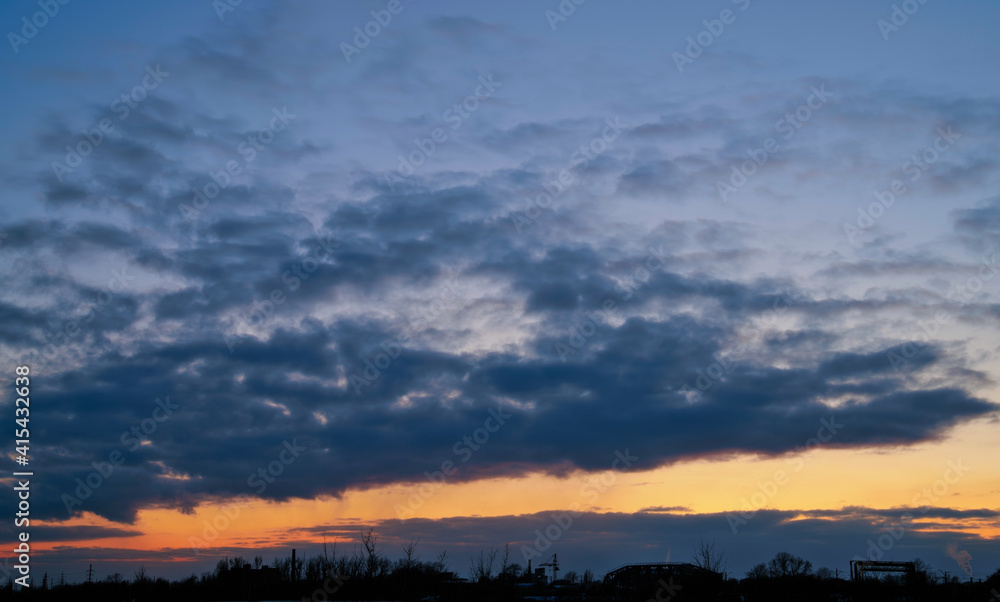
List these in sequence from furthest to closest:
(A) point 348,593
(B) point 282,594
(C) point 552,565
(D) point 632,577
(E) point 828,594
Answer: (C) point 552,565 → (B) point 282,594 → (D) point 632,577 → (A) point 348,593 → (E) point 828,594

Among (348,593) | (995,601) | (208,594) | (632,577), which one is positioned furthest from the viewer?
(208,594)

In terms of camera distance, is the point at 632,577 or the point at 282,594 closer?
the point at 632,577

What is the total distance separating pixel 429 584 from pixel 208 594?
31.8 metres

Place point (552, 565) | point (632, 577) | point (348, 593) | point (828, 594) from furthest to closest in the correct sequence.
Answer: point (552, 565), point (632, 577), point (348, 593), point (828, 594)

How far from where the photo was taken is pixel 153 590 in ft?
320

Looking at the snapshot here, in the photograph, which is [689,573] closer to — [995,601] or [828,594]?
[828,594]

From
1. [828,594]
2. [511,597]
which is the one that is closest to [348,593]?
[511,597]

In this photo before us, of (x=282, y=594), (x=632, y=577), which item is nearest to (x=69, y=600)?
(x=282, y=594)

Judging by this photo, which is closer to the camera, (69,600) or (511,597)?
(511,597)

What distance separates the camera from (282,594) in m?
95.9

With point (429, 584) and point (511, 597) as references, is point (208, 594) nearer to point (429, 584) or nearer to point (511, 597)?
point (429, 584)

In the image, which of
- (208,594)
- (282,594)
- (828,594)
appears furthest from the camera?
(208,594)

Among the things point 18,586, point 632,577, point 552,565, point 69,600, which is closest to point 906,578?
point 632,577

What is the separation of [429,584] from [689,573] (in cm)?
3142
